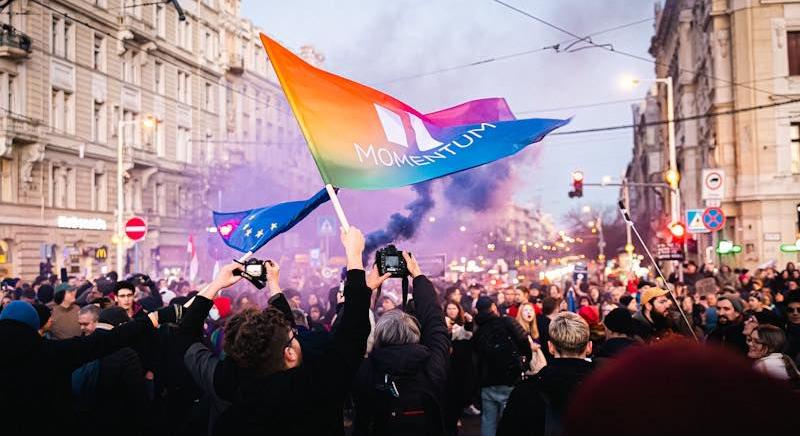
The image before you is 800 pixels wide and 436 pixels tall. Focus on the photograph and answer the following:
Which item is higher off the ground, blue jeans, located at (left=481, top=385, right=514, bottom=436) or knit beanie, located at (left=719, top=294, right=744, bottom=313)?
knit beanie, located at (left=719, top=294, right=744, bottom=313)

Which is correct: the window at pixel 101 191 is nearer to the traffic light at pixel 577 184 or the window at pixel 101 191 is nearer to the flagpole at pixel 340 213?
the traffic light at pixel 577 184

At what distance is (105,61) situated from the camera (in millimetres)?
46406

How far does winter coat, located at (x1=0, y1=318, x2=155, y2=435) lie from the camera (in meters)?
4.55

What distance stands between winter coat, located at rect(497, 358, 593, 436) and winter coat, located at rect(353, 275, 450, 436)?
0.62m

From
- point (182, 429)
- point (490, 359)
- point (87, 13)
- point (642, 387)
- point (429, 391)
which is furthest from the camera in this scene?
point (87, 13)

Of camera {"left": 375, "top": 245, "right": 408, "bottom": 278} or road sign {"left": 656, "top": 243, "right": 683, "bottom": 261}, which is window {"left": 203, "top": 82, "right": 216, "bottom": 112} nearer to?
road sign {"left": 656, "top": 243, "right": 683, "bottom": 261}

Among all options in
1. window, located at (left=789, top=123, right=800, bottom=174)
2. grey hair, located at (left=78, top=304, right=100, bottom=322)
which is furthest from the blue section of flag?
window, located at (left=789, top=123, right=800, bottom=174)

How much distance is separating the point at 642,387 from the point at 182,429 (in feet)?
21.1

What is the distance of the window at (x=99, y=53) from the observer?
4591 cm

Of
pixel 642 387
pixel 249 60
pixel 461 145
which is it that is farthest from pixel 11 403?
pixel 249 60

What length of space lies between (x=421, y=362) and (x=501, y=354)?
3.86 metres

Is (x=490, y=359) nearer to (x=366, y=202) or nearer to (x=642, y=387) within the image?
(x=642, y=387)

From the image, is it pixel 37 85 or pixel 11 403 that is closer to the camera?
pixel 11 403

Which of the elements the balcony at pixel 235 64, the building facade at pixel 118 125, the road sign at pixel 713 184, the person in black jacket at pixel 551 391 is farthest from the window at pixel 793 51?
the balcony at pixel 235 64
